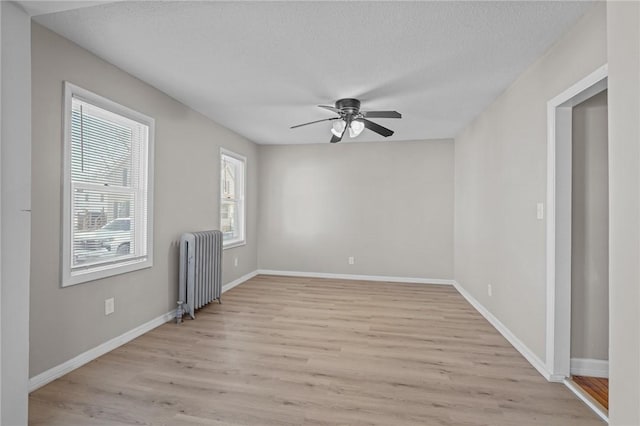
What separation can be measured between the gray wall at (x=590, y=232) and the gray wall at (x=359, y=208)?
3.10 m

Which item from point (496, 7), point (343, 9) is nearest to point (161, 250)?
point (343, 9)

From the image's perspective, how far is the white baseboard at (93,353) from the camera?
219cm

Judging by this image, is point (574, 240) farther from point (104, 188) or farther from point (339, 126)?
point (104, 188)

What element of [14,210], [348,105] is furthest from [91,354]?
[348,105]

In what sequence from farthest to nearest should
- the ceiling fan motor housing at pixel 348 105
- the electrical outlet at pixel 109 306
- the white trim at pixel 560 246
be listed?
the ceiling fan motor housing at pixel 348 105
the electrical outlet at pixel 109 306
the white trim at pixel 560 246

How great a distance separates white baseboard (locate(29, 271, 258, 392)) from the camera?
2192 mm

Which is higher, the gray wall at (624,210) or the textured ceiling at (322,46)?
the textured ceiling at (322,46)

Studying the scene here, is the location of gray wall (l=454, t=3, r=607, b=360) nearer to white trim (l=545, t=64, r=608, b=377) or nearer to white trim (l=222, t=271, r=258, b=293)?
white trim (l=545, t=64, r=608, b=377)

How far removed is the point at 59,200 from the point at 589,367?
403cm

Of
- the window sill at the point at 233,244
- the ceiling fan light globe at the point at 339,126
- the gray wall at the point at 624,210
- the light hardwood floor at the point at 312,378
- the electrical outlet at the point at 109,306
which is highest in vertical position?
the ceiling fan light globe at the point at 339,126

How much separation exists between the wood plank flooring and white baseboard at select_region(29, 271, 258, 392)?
3618 mm

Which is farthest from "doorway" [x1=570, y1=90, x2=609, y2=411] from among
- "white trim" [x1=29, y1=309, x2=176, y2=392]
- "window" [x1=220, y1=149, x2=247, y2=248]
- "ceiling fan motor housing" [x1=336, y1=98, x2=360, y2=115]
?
"window" [x1=220, y1=149, x2=247, y2=248]

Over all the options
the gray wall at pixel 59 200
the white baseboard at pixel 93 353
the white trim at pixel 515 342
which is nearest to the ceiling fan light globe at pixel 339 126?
the gray wall at pixel 59 200

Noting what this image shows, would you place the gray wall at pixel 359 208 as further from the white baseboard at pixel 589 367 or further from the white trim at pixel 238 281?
the white baseboard at pixel 589 367
